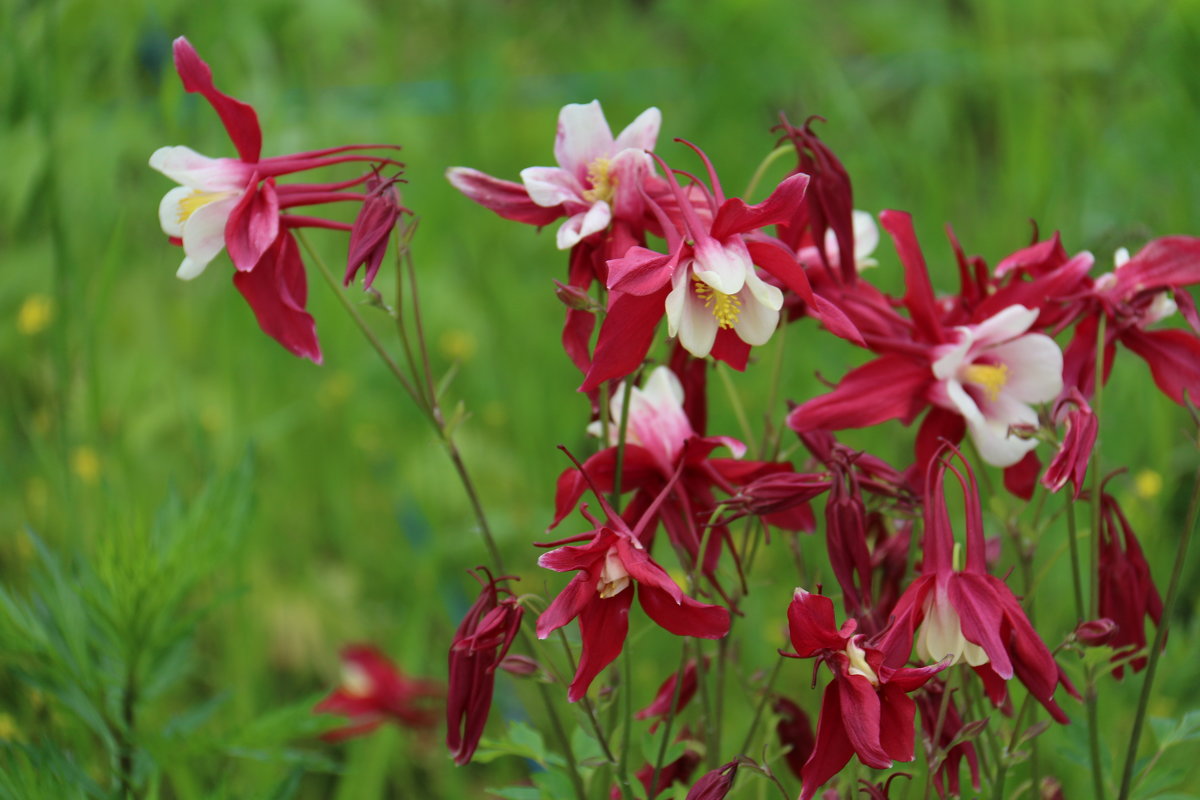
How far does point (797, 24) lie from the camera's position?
3.09 metres

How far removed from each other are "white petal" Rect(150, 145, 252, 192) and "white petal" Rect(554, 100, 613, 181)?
24 cm

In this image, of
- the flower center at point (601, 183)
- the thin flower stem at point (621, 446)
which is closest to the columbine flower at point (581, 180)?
the flower center at point (601, 183)

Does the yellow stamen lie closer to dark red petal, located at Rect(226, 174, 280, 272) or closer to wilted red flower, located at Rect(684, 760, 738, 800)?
wilted red flower, located at Rect(684, 760, 738, 800)

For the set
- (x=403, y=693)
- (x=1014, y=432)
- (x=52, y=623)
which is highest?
(x=1014, y=432)

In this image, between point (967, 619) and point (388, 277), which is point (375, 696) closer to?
point (967, 619)

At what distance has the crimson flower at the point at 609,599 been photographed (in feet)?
2.51

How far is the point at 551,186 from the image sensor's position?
875 mm

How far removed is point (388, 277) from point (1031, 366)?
2.28 meters

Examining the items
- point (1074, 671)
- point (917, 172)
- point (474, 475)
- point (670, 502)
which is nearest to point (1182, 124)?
point (917, 172)

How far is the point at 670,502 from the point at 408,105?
2.43 meters

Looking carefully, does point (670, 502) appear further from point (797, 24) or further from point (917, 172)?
point (797, 24)

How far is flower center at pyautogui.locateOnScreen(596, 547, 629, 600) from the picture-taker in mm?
777

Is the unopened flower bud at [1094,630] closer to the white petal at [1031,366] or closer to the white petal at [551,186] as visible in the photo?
the white petal at [1031,366]

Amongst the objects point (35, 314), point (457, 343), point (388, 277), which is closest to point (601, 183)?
point (35, 314)
